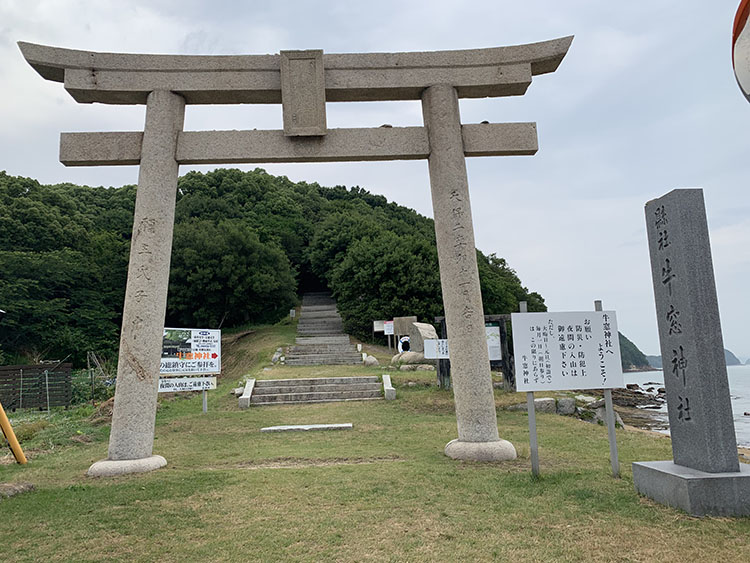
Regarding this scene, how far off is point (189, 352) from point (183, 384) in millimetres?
709

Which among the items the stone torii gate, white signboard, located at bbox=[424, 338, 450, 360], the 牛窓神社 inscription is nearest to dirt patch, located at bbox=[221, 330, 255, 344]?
white signboard, located at bbox=[424, 338, 450, 360]

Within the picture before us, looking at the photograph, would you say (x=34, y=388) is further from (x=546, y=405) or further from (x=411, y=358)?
(x=546, y=405)

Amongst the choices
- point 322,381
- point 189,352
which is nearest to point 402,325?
point 322,381

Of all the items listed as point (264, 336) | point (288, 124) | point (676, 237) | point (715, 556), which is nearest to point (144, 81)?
point (288, 124)

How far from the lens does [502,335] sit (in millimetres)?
14289

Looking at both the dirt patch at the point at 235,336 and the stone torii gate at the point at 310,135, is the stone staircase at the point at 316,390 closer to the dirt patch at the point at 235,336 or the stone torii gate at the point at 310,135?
the stone torii gate at the point at 310,135

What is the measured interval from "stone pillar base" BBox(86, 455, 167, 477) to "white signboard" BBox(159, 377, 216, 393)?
15.3ft

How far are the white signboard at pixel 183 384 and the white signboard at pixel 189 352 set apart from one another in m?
0.15

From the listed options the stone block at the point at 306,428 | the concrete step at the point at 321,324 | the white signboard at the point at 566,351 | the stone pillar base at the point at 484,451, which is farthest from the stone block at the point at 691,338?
the concrete step at the point at 321,324

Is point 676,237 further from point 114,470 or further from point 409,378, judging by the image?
point 409,378

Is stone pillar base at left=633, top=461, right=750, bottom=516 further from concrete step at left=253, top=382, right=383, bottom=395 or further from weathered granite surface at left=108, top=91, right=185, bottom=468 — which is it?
concrete step at left=253, top=382, right=383, bottom=395

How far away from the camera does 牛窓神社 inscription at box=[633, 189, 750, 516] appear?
4266mm

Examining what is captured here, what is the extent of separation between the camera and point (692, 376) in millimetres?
4590

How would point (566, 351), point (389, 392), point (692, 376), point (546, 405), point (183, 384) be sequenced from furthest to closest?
point (389, 392) < point (546, 405) < point (183, 384) < point (566, 351) < point (692, 376)
